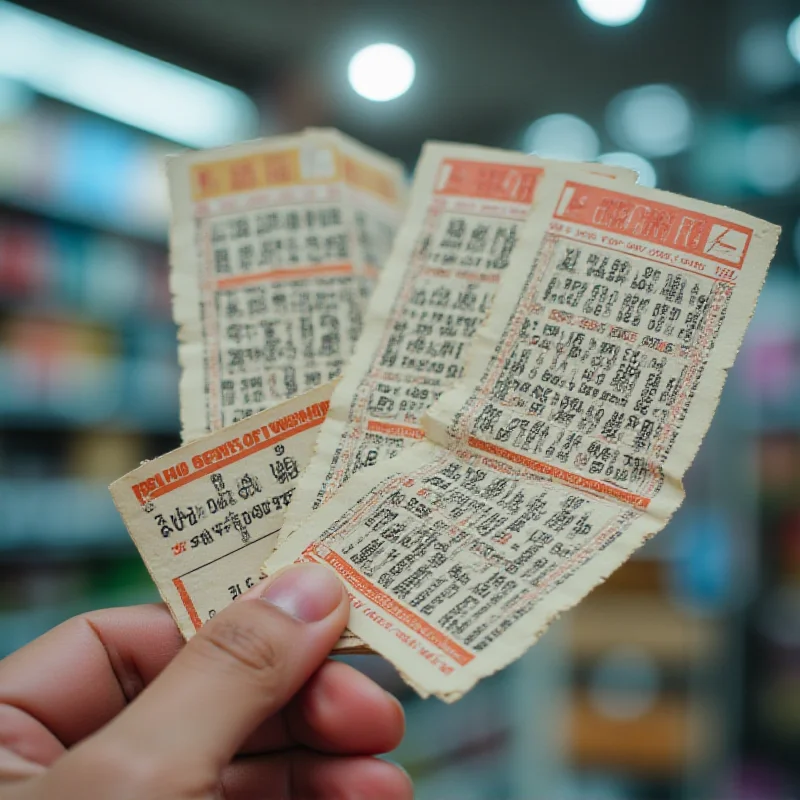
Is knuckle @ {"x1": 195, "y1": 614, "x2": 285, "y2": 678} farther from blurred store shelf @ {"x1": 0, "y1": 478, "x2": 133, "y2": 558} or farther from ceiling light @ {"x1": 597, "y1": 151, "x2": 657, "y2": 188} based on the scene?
ceiling light @ {"x1": 597, "y1": 151, "x2": 657, "y2": 188}

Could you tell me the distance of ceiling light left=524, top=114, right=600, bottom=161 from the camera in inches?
130

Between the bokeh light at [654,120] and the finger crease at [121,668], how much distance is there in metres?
2.97

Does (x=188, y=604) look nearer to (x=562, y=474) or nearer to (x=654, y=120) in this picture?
(x=562, y=474)

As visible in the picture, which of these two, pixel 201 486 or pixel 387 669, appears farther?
pixel 387 669

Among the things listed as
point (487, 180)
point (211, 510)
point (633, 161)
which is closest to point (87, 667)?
point (211, 510)

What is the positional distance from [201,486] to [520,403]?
25cm

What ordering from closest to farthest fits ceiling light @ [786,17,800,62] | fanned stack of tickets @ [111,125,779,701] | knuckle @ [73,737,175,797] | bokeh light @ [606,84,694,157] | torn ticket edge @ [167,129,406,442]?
knuckle @ [73,737,175,797] < fanned stack of tickets @ [111,125,779,701] < torn ticket edge @ [167,129,406,442] < ceiling light @ [786,17,800,62] < bokeh light @ [606,84,694,157]

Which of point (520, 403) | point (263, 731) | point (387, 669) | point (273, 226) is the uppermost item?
point (273, 226)

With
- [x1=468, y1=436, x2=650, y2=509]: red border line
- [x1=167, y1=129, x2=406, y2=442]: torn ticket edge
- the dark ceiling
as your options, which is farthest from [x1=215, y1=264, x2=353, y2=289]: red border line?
the dark ceiling

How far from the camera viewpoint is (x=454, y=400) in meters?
0.62

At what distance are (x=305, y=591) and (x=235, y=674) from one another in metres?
0.07

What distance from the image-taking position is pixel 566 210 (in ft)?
2.15

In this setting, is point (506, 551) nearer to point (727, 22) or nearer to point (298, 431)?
point (298, 431)

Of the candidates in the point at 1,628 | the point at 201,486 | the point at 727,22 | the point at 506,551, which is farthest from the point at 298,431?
the point at 727,22
